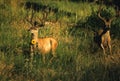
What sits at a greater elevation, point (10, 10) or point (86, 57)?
point (10, 10)


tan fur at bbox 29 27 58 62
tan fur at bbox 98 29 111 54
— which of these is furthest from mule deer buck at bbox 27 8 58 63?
tan fur at bbox 98 29 111 54

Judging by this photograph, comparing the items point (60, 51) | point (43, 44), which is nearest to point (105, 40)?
point (60, 51)

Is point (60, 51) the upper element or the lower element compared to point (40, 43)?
lower

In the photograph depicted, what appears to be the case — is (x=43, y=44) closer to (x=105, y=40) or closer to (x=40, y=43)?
(x=40, y=43)

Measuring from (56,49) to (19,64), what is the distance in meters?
1.37

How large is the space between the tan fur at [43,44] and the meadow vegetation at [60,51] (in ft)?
0.52

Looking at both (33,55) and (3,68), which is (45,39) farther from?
(3,68)

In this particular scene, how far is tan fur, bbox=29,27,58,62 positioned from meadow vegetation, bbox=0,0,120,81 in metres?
0.16

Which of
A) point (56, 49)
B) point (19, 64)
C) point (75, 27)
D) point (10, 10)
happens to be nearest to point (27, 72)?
point (19, 64)

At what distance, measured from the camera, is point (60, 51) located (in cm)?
898

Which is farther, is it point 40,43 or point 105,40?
point 105,40

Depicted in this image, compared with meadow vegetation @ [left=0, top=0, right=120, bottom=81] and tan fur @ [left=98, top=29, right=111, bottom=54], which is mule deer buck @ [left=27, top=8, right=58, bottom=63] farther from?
tan fur @ [left=98, top=29, right=111, bottom=54]

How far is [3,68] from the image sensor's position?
→ 24.8ft

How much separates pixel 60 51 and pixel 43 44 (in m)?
0.41
